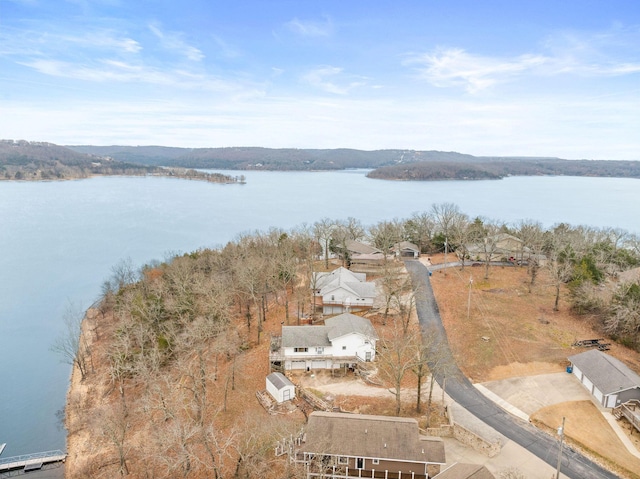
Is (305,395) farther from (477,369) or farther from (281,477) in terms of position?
(477,369)

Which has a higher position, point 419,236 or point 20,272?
Answer: point 419,236

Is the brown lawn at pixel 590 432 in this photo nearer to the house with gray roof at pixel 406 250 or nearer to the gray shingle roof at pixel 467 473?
the gray shingle roof at pixel 467 473

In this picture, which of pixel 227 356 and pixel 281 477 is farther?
pixel 227 356

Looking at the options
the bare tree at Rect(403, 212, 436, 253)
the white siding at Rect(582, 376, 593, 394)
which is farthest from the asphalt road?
the bare tree at Rect(403, 212, 436, 253)

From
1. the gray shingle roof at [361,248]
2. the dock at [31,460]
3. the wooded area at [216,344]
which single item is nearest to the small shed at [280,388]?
the wooded area at [216,344]

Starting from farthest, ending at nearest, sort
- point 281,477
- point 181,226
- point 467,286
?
point 181,226 → point 467,286 → point 281,477

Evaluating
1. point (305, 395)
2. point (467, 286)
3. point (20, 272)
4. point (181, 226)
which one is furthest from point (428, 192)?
point (305, 395)

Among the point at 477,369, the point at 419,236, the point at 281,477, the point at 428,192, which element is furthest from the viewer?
the point at 428,192
